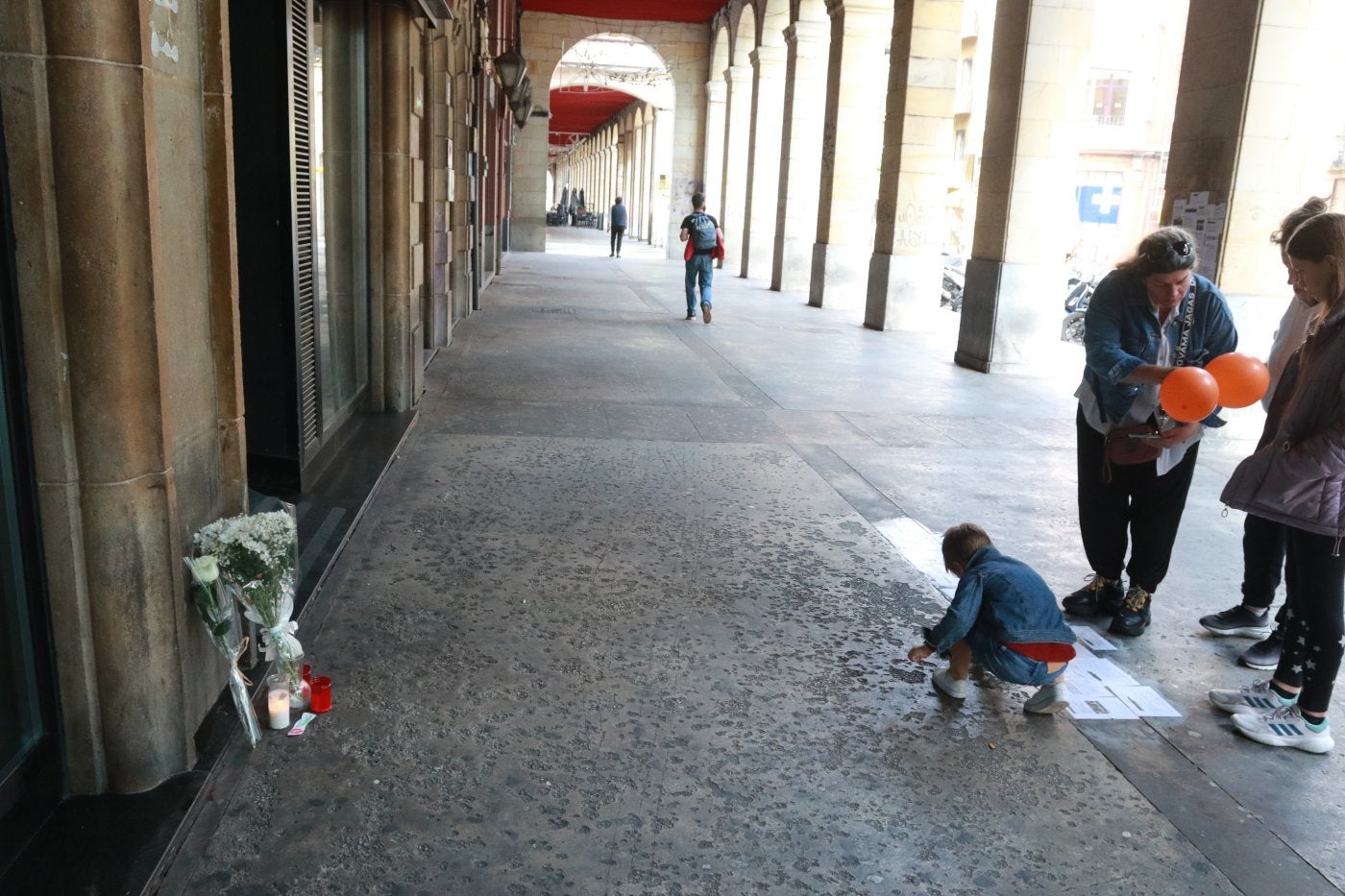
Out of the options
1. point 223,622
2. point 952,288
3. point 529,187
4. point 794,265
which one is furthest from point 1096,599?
point 529,187

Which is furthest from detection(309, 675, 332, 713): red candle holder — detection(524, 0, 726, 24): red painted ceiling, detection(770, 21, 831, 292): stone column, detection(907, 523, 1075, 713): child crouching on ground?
detection(524, 0, 726, 24): red painted ceiling

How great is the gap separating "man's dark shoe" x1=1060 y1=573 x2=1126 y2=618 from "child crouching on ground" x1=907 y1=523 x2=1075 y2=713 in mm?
963

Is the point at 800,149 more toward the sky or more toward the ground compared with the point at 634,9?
more toward the ground

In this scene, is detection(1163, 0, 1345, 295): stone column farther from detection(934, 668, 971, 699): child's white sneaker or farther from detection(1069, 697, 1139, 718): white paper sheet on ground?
detection(934, 668, 971, 699): child's white sneaker

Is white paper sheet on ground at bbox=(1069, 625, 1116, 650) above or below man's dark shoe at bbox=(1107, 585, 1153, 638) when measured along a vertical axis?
below

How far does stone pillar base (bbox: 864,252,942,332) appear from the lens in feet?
47.0

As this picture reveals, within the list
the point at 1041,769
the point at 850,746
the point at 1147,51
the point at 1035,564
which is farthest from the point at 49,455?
the point at 1147,51

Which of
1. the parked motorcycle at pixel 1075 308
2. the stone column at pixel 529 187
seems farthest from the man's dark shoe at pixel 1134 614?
the stone column at pixel 529 187

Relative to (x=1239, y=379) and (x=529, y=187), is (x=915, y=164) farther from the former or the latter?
(x=529, y=187)

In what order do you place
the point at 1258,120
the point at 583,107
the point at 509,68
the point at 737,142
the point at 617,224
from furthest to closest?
the point at 583,107 < the point at 617,224 < the point at 737,142 < the point at 509,68 < the point at 1258,120

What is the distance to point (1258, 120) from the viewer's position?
7.24 metres

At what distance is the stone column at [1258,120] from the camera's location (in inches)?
282

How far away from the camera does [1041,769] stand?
306 cm

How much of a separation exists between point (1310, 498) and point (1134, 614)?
1.11 meters
